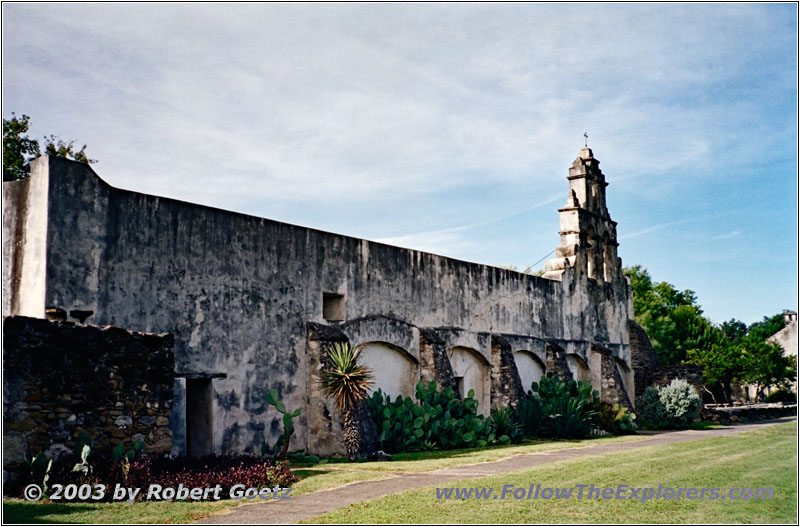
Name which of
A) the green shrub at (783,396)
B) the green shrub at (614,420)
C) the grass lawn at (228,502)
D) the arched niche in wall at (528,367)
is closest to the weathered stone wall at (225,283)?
the grass lawn at (228,502)

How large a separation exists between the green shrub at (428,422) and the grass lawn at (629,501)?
12.1 feet

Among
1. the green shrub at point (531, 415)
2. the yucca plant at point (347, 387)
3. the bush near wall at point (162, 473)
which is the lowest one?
the bush near wall at point (162, 473)

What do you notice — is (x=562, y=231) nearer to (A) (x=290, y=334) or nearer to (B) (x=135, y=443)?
(A) (x=290, y=334)

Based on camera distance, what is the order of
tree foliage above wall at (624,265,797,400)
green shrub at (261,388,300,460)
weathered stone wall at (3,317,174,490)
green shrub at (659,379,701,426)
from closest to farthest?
weathered stone wall at (3,317,174,490)
green shrub at (261,388,300,460)
green shrub at (659,379,701,426)
tree foliage above wall at (624,265,797,400)

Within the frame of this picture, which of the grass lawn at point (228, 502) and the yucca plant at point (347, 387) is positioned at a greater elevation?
the yucca plant at point (347, 387)

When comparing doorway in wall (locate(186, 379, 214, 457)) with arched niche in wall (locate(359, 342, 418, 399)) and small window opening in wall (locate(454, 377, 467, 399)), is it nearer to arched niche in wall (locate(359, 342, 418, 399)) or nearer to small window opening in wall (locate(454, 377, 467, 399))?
arched niche in wall (locate(359, 342, 418, 399))

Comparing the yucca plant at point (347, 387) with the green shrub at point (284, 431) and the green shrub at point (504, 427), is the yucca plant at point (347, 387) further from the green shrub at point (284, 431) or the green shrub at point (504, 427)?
the green shrub at point (504, 427)

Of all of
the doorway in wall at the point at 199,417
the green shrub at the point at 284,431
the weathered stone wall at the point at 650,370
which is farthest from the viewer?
the weathered stone wall at the point at 650,370

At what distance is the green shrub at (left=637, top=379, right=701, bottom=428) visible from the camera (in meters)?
25.7

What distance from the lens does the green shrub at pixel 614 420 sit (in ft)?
75.4

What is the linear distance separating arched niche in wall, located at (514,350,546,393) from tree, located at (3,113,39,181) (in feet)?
46.9

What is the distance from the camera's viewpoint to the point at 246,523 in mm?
9047

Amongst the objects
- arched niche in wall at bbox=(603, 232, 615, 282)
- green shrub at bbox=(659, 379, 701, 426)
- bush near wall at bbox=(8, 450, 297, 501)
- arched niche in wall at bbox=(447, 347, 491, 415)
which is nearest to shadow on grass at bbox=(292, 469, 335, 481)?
bush near wall at bbox=(8, 450, 297, 501)

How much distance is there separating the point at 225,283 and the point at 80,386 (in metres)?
4.89
